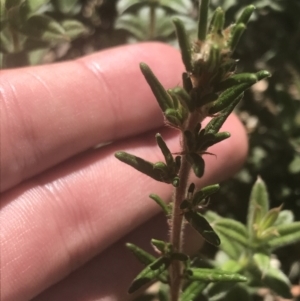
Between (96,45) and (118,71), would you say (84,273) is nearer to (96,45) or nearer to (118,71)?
(118,71)

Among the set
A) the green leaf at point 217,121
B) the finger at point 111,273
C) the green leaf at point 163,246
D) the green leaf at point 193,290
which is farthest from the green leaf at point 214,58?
the finger at point 111,273

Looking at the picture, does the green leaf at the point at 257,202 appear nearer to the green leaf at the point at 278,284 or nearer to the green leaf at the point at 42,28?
the green leaf at the point at 278,284

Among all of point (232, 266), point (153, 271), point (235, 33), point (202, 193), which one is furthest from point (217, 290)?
point (235, 33)

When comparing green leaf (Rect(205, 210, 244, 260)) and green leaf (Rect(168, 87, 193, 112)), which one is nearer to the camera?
green leaf (Rect(168, 87, 193, 112))

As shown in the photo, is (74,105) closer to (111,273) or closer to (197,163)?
(111,273)

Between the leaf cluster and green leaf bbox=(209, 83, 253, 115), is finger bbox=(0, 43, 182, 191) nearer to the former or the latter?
the leaf cluster

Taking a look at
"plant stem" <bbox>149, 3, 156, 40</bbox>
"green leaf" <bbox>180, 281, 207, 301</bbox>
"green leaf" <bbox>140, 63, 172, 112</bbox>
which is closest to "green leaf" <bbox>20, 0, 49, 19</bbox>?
"plant stem" <bbox>149, 3, 156, 40</bbox>

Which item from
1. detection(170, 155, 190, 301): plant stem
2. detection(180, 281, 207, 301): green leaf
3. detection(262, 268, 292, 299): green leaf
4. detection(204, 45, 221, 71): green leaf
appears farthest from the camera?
detection(262, 268, 292, 299): green leaf
